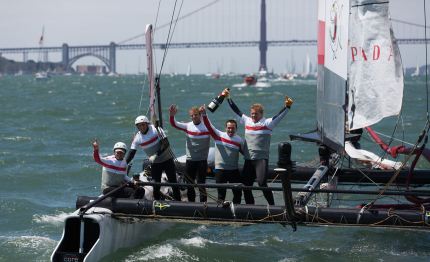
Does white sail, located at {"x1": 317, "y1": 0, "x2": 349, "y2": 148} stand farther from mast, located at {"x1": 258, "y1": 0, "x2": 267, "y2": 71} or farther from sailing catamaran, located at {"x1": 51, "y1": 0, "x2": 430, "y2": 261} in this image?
mast, located at {"x1": 258, "y1": 0, "x2": 267, "y2": 71}

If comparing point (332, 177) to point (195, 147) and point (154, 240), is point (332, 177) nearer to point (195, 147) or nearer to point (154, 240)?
point (195, 147)

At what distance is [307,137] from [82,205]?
2909 millimetres

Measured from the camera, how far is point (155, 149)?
8758 millimetres

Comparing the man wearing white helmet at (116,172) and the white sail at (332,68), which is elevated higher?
the white sail at (332,68)

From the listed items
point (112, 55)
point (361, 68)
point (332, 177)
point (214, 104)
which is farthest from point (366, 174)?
point (112, 55)

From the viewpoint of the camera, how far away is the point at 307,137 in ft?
31.9

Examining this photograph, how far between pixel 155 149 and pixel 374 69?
2.50 metres

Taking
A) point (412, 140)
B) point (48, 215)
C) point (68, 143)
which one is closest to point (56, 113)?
point (68, 143)

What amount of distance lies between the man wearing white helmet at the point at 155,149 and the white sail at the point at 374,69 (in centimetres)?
200

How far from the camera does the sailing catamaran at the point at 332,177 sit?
25.0ft

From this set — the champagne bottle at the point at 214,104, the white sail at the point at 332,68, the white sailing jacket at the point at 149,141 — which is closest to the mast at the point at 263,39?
the white sail at the point at 332,68

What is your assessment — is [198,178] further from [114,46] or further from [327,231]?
[114,46]

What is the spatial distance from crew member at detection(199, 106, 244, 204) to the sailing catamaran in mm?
642

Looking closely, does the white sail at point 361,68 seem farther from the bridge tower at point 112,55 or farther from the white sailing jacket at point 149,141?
the bridge tower at point 112,55
